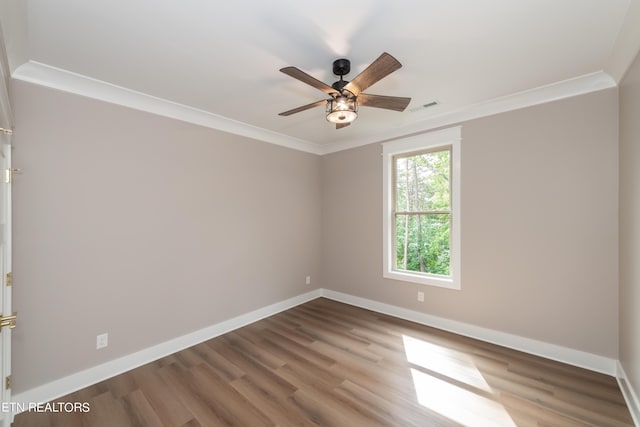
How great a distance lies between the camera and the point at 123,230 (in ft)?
8.41

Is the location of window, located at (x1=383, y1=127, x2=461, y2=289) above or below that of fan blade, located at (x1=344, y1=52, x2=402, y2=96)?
below

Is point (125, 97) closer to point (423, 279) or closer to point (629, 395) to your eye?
point (423, 279)

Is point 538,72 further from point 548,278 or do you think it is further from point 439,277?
point 439,277

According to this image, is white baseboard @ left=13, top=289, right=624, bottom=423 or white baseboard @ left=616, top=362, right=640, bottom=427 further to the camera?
white baseboard @ left=13, top=289, right=624, bottom=423

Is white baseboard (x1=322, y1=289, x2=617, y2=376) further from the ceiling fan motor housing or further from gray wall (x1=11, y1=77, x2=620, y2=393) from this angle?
the ceiling fan motor housing

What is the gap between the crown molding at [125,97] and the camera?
2.12 m

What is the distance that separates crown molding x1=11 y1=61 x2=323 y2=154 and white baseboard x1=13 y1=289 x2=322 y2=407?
8.01 feet

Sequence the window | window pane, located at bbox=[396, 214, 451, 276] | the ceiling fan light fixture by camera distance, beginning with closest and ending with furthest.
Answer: the ceiling fan light fixture
the window
window pane, located at bbox=[396, 214, 451, 276]

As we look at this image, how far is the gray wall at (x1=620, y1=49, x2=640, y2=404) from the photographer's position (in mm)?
1875

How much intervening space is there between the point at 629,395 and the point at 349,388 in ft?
6.93

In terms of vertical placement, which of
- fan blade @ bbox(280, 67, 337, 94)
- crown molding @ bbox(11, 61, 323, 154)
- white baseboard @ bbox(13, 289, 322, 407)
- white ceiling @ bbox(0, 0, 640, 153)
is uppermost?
white ceiling @ bbox(0, 0, 640, 153)

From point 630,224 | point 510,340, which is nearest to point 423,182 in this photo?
point 630,224

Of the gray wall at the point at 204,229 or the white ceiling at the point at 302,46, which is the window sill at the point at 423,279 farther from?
the white ceiling at the point at 302,46

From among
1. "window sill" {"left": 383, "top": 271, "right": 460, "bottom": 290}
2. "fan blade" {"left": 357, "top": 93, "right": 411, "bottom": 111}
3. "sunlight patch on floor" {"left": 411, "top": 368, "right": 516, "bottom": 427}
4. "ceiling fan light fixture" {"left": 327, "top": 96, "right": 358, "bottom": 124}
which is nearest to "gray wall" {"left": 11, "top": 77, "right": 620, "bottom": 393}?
"window sill" {"left": 383, "top": 271, "right": 460, "bottom": 290}
